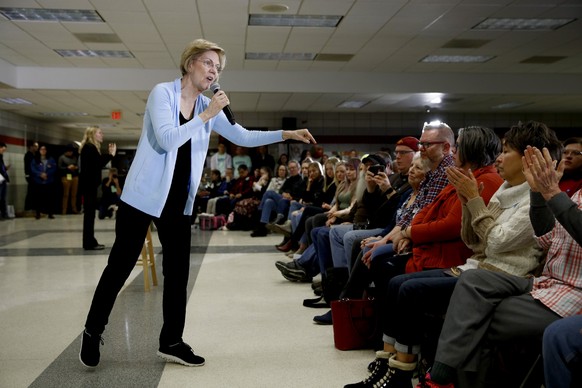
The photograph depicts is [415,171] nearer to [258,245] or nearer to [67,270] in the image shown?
[67,270]

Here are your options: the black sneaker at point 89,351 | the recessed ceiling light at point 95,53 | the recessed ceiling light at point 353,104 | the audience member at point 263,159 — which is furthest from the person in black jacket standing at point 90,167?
the recessed ceiling light at point 353,104

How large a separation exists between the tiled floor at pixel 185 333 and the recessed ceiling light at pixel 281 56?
488cm

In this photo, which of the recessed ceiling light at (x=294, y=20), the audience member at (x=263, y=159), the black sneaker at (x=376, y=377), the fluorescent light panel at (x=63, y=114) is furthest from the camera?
the fluorescent light panel at (x=63, y=114)

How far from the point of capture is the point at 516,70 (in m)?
10.9

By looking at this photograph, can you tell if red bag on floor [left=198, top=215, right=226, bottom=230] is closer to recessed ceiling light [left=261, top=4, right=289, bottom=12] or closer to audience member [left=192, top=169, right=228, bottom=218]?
audience member [left=192, top=169, right=228, bottom=218]

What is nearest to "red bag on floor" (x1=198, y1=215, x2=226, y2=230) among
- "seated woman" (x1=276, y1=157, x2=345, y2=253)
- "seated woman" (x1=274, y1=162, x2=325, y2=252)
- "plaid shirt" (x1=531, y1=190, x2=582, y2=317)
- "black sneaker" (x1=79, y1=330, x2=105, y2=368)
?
"seated woman" (x1=274, y1=162, x2=325, y2=252)

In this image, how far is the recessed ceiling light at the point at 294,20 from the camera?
24.3 feet

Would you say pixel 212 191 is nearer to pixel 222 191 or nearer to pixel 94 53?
pixel 222 191

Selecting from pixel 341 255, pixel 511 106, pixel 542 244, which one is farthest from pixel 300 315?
pixel 511 106

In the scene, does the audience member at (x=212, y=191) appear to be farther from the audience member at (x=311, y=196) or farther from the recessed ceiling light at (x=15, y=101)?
the recessed ceiling light at (x=15, y=101)

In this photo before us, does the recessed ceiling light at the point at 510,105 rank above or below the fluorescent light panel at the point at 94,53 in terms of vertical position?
above

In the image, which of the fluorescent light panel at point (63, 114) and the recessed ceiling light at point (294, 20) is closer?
the recessed ceiling light at point (294, 20)

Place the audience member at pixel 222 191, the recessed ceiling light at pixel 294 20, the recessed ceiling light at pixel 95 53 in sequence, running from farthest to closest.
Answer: the audience member at pixel 222 191 < the recessed ceiling light at pixel 95 53 < the recessed ceiling light at pixel 294 20

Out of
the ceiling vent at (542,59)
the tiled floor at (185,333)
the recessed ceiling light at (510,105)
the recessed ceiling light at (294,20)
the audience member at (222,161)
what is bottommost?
the tiled floor at (185,333)
